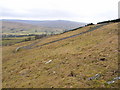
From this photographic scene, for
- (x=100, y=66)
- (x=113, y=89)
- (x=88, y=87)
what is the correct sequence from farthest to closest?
(x=100, y=66) < (x=88, y=87) < (x=113, y=89)

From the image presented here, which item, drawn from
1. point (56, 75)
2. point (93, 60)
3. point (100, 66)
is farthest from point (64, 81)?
point (93, 60)

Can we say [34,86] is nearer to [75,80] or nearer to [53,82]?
[53,82]

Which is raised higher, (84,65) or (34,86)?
(84,65)

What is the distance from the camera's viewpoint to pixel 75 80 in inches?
706

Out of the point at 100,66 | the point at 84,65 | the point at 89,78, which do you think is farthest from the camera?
the point at 84,65

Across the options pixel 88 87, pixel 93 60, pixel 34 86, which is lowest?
pixel 34 86

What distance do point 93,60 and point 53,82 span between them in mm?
8711

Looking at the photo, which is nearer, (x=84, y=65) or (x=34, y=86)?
(x=34, y=86)

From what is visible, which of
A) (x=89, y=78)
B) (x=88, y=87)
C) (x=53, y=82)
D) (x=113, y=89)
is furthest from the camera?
(x=53, y=82)

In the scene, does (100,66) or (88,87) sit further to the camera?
(100,66)

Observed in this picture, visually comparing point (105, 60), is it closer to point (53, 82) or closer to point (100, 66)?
point (100, 66)

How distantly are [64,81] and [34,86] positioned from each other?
183 inches

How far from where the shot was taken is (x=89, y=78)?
17703mm

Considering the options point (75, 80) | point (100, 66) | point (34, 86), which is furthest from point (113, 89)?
point (34, 86)
